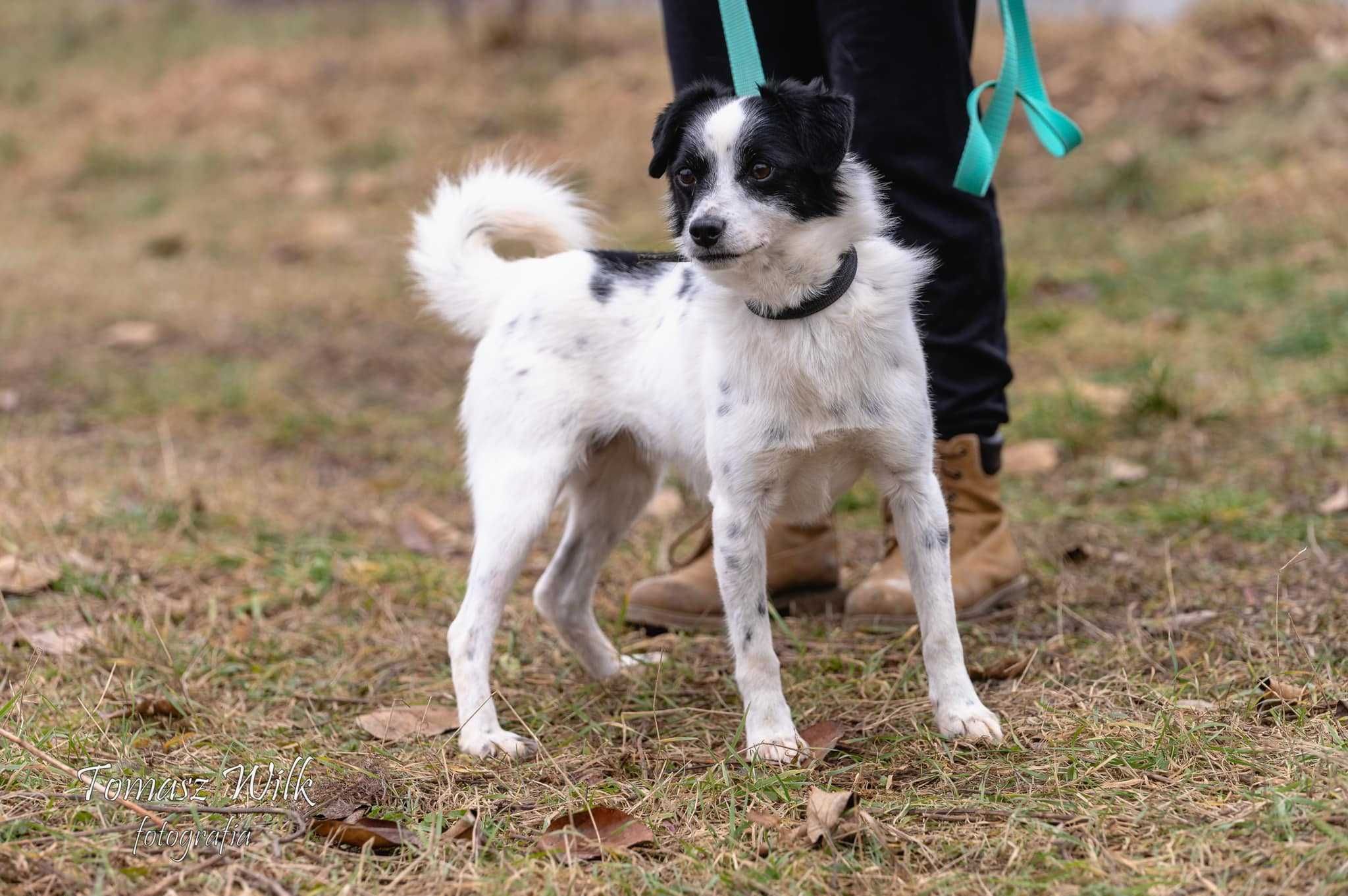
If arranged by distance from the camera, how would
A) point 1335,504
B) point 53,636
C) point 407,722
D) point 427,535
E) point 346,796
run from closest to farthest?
point 346,796, point 407,722, point 53,636, point 1335,504, point 427,535

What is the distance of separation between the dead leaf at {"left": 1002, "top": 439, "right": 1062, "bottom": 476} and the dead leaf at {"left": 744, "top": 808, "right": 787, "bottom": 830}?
7.86 feet

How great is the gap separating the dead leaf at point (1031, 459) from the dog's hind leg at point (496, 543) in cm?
199

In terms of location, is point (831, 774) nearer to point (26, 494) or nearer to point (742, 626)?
point (742, 626)

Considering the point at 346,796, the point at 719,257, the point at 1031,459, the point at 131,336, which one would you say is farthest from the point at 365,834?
the point at 131,336

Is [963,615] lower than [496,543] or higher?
lower

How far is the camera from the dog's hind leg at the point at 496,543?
2.80 metres

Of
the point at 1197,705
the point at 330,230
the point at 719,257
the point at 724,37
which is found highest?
the point at 724,37

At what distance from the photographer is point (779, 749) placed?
2.48 m

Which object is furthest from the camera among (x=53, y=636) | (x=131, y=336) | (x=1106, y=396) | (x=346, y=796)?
(x=131, y=336)

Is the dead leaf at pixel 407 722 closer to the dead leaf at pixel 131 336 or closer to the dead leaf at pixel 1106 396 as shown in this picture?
the dead leaf at pixel 1106 396

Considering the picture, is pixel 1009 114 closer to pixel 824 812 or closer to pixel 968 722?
pixel 968 722

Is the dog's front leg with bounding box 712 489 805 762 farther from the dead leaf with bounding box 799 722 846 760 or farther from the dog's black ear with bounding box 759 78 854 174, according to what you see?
the dog's black ear with bounding box 759 78 854 174

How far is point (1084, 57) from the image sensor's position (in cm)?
902

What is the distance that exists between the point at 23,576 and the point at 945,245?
2.49 metres
